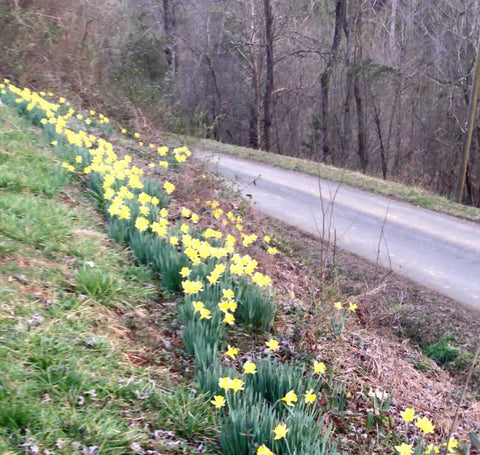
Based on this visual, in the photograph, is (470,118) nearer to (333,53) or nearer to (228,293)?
(333,53)

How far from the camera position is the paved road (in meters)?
7.89

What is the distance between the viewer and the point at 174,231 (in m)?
4.61

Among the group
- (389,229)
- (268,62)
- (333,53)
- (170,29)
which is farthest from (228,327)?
(170,29)

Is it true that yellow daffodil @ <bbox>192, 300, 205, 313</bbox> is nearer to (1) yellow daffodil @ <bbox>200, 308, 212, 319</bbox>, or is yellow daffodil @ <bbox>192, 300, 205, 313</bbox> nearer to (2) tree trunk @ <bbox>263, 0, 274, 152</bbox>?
(1) yellow daffodil @ <bbox>200, 308, 212, 319</bbox>

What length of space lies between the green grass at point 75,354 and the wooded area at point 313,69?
8194 millimetres

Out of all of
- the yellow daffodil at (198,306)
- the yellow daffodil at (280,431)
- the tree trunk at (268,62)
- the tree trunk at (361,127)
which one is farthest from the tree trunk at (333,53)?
the yellow daffodil at (280,431)

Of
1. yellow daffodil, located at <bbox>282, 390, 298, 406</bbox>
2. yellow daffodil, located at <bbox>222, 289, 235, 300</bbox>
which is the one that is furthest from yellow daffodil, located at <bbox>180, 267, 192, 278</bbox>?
yellow daffodil, located at <bbox>282, 390, 298, 406</bbox>

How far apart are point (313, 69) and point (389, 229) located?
797 inches

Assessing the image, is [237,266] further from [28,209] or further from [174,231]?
[28,209]

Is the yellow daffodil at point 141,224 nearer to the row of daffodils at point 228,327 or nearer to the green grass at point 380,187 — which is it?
the row of daffodils at point 228,327

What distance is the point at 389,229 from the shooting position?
1000cm

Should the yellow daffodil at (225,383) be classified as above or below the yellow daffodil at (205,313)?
below

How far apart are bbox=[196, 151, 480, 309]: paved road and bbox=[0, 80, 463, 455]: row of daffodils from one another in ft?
7.73

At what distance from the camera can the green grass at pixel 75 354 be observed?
97.2 inches
